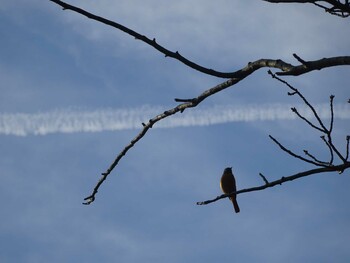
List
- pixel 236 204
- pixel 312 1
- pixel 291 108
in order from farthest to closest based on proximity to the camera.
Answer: pixel 236 204, pixel 291 108, pixel 312 1

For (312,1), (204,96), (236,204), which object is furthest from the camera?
(236,204)

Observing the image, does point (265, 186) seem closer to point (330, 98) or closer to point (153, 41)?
point (330, 98)

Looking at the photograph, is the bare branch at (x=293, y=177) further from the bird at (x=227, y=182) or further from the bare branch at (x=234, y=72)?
the bird at (x=227, y=182)

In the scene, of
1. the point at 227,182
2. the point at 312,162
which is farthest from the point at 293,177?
the point at 227,182

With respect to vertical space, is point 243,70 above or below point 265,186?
above

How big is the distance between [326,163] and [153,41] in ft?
7.55

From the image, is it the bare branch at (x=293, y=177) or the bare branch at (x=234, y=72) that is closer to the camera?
the bare branch at (x=234, y=72)

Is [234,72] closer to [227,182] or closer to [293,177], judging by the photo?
[293,177]

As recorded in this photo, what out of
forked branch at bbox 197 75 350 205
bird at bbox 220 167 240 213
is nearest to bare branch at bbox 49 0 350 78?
forked branch at bbox 197 75 350 205

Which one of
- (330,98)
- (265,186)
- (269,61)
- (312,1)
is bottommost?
(265,186)

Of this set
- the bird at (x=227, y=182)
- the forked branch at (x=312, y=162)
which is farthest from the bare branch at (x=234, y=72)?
the bird at (x=227, y=182)

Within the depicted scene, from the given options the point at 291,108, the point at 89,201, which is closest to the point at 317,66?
the point at 291,108

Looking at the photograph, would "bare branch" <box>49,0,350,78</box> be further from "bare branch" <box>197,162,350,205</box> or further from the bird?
the bird

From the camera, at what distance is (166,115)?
515 centimetres
